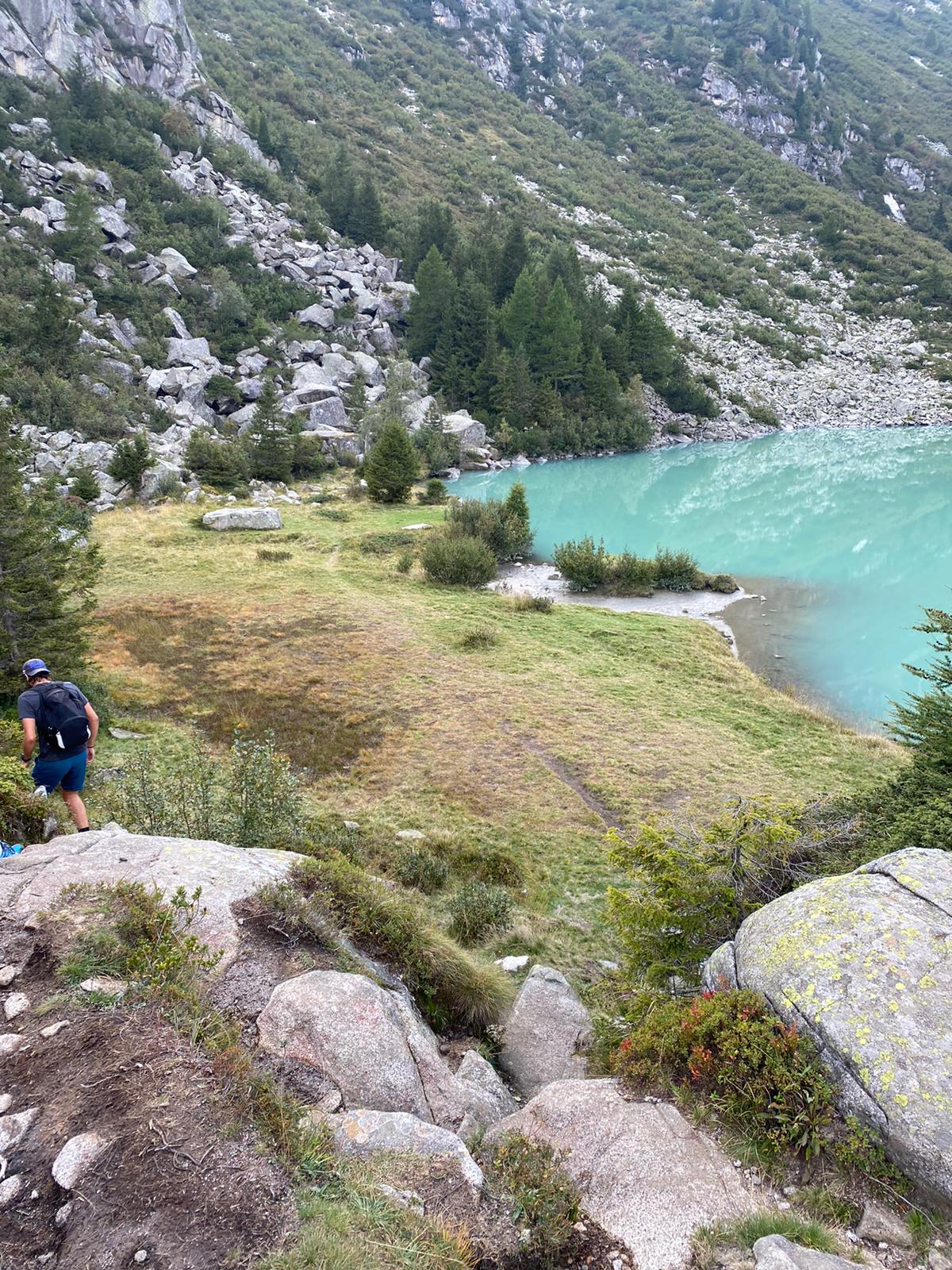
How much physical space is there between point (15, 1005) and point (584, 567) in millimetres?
24333

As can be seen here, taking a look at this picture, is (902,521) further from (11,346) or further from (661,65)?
(661,65)

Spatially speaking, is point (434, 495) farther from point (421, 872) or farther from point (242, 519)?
point (421, 872)

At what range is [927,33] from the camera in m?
176

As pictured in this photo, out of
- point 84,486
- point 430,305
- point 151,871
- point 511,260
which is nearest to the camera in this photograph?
point 151,871

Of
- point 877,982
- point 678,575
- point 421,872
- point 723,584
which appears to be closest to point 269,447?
point 678,575

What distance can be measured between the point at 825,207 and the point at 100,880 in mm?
132255

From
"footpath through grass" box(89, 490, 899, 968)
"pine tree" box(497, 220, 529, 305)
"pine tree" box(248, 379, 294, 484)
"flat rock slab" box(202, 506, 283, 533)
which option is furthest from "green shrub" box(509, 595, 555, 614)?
"pine tree" box(497, 220, 529, 305)

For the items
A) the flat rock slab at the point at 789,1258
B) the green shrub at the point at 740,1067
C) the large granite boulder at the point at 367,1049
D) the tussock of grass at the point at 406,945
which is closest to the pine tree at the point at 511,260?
the tussock of grass at the point at 406,945

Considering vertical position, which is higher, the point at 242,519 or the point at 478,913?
the point at 242,519

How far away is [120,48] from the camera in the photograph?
2520 inches

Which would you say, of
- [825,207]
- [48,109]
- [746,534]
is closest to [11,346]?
[48,109]

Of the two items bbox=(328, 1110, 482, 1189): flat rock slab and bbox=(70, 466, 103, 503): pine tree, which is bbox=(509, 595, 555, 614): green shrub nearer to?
bbox=(328, 1110, 482, 1189): flat rock slab

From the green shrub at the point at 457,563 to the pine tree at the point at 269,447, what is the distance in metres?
19.6

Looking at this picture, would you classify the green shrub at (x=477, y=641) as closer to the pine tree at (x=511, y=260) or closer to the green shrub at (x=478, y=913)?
the green shrub at (x=478, y=913)
